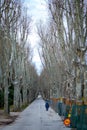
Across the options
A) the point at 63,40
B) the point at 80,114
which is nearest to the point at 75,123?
the point at 80,114

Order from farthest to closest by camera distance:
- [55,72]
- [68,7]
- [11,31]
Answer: [55,72], [11,31], [68,7]

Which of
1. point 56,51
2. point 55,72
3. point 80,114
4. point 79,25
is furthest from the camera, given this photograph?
point 55,72

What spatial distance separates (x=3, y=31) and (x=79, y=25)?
13.5m

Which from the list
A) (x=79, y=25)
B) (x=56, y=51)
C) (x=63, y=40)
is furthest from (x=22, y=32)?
(x=79, y=25)

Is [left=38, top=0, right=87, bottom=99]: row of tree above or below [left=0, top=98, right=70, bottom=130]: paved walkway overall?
above

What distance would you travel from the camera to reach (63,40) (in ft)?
110

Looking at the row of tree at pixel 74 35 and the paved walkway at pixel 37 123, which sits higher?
the row of tree at pixel 74 35

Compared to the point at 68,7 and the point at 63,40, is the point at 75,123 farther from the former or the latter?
the point at 63,40

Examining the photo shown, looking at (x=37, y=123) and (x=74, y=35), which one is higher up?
(x=74, y=35)

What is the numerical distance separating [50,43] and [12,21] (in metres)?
18.0

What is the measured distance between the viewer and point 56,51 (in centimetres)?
A: 5284

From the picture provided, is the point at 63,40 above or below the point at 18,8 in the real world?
below

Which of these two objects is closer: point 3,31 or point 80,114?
point 80,114

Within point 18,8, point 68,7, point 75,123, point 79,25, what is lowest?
point 75,123
